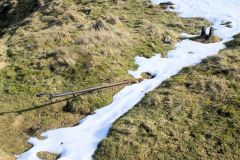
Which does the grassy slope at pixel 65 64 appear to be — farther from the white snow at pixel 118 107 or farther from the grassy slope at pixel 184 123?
the grassy slope at pixel 184 123

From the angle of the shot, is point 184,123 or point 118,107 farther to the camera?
point 118,107

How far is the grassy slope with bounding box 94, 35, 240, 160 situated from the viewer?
518 centimetres

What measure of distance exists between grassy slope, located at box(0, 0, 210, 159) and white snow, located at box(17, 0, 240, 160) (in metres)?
0.43

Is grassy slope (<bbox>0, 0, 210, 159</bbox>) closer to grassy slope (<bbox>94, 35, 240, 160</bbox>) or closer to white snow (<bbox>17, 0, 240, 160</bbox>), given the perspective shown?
white snow (<bbox>17, 0, 240, 160</bbox>)

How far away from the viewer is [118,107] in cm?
733

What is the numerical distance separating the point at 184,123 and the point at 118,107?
2.59 m

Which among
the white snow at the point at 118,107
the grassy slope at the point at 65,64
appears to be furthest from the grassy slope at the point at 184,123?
the grassy slope at the point at 65,64

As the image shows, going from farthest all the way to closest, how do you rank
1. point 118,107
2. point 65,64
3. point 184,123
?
point 65,64
point 118,107
point 184,123

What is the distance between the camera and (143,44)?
39.8 feet

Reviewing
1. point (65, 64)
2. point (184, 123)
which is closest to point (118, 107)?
point (184, 123)

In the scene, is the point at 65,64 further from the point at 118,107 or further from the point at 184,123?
the point at 184,123

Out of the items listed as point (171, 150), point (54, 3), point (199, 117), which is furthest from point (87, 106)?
point (54, 3)

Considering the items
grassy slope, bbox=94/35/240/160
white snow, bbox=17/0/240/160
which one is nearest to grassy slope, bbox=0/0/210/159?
white snow, bbox=17/0/240/160

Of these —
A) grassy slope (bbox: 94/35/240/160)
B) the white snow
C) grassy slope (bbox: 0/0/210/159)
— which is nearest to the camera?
grassy slope (bbox: 94/35/240/160)
